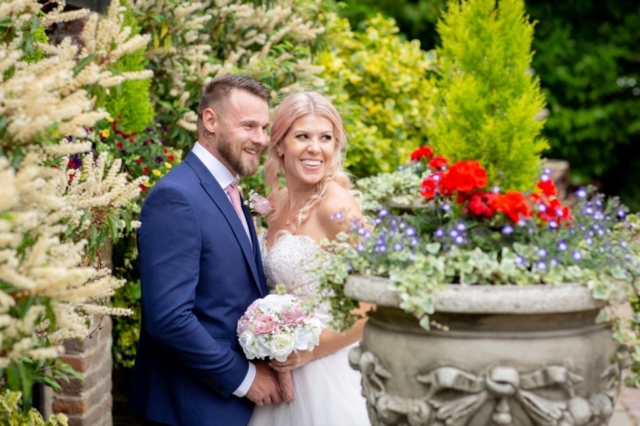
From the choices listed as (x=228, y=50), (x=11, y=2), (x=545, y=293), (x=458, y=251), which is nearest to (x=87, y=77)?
(x=11, y=2)

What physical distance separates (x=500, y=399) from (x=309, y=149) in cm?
164

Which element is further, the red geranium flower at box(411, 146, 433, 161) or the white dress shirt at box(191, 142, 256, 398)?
the red geranium flower at box(411, 146, 433, 161)

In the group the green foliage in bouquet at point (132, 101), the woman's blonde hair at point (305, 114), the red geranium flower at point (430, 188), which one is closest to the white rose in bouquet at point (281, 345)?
the woman's blonde hair at point (305, 114)

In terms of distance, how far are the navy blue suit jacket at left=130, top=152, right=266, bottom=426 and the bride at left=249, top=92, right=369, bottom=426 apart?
181 mm

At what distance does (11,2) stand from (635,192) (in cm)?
1156

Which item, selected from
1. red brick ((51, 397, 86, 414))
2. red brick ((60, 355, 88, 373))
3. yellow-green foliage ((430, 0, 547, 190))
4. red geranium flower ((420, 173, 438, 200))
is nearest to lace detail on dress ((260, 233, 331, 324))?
yellow-green foliage ((430, 0, 547, 190))

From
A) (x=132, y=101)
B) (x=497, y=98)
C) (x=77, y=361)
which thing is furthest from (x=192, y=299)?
(x=132, y=101)

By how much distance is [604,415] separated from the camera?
250 centimetres

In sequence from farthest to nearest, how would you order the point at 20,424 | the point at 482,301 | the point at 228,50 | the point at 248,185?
the point at 228,50 → the point at 248,185 → the point at 20,424 → the point at 482,301

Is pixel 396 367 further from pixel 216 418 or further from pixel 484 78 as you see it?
pixel 484 78

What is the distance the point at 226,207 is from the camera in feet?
10.9

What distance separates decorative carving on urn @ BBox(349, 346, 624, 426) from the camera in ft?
7.59

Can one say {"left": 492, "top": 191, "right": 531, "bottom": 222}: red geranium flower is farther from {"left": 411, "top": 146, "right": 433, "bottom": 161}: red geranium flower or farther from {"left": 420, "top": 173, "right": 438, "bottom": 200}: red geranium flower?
{"left": 411, "top": 146, "right": 433, "bottom": 161}: red geranium flower

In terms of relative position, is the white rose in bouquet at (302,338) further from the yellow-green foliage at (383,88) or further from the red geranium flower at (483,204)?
the yellow-green foliage at (383,88)
